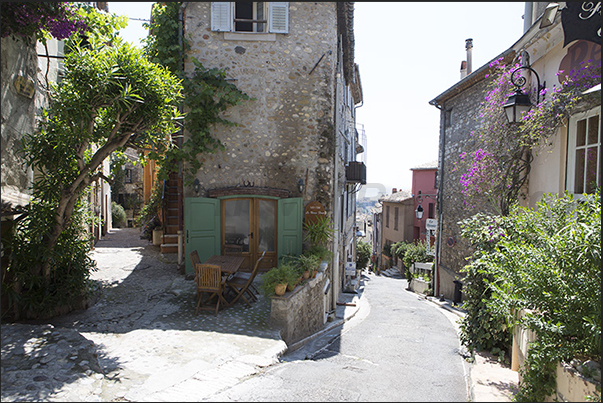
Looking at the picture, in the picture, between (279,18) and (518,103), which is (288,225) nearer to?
(279,18)

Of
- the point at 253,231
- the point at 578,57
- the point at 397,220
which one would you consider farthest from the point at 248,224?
the point at 397,220

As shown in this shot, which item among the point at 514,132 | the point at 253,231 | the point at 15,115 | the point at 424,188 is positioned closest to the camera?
the point at 15,115

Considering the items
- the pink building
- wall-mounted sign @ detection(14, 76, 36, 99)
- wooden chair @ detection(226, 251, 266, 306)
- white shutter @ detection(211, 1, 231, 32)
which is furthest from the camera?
the pink building

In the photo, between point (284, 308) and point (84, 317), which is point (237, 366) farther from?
point (84, 317)

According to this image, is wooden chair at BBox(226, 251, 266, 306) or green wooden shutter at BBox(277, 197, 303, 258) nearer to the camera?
wooden chair at BBox(226, 251, 266, 306)

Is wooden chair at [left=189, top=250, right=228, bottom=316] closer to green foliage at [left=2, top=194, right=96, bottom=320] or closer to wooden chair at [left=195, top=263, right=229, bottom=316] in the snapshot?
wooden chair at [left=195, top=263, right=229, bottom=316]

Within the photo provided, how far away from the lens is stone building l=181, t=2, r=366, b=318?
29.0ft

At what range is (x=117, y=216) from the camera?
1953cm

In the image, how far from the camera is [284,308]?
6090 millimetres

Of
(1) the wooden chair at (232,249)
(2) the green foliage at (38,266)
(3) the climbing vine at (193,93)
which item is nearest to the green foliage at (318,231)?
(1) the wooden chair at (232,249)

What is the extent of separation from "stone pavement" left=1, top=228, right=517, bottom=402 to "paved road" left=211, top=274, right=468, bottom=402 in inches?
11.4

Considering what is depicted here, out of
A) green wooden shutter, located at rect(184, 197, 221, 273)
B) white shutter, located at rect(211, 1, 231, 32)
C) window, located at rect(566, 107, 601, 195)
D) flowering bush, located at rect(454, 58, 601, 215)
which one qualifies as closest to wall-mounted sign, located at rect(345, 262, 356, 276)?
green wooden shutter, located at rect(184, 197, 221, 273)

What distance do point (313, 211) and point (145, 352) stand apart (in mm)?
4975

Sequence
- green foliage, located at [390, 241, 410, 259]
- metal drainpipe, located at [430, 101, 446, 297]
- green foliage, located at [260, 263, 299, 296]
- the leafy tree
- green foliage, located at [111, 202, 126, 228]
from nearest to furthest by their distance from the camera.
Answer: the leafy tree < green foliage, located at [260, 263, 299, 296] < metal drainpipe, located at [430, 101, 446, 297] < green foliage, located at [111, 202, 126, 228] < green foliage, located at [390, 241, 410, 259]
